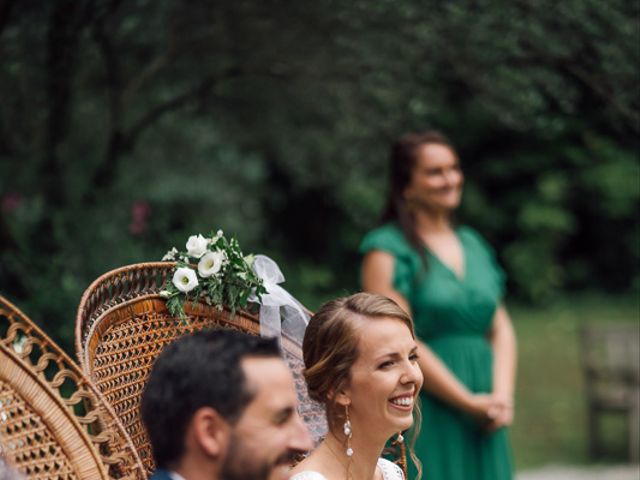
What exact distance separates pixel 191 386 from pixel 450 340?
93.0 inches

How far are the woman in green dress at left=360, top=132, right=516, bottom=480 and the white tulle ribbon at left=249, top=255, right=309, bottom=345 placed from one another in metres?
0.98

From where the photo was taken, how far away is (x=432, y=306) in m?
3.87

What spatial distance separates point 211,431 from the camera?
1697 millimetres

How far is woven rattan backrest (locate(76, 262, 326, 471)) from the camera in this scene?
242 centimetres

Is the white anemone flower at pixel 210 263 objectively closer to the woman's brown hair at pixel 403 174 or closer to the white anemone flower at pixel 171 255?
the white anemone flower at pixel 171 255

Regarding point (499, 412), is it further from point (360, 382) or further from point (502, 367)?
point (360, 382)

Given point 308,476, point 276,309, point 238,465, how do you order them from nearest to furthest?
1. point 238,465
2. point 308,476
3. point 276,309

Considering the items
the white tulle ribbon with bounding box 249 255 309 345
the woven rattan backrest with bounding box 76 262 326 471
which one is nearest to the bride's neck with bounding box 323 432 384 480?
the woven rattan backrest with bounding box 76 262 326 471

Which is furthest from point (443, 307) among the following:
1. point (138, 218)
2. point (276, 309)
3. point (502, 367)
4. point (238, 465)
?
point (238, 465)

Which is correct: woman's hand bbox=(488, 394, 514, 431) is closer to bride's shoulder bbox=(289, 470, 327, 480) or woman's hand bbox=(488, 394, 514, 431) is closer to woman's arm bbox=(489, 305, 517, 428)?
woman's arm bbox=(489, 305, 517, 428)

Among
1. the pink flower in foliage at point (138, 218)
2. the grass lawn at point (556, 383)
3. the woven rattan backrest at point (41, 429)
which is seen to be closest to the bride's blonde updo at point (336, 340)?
the woven rattan backrest at point (41, 429)

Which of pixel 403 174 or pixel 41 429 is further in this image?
pixel 403 174

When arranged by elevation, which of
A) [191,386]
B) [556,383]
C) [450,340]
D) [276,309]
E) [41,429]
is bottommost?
[556,383]

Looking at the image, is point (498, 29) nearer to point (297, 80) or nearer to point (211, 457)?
point (297, 80)
